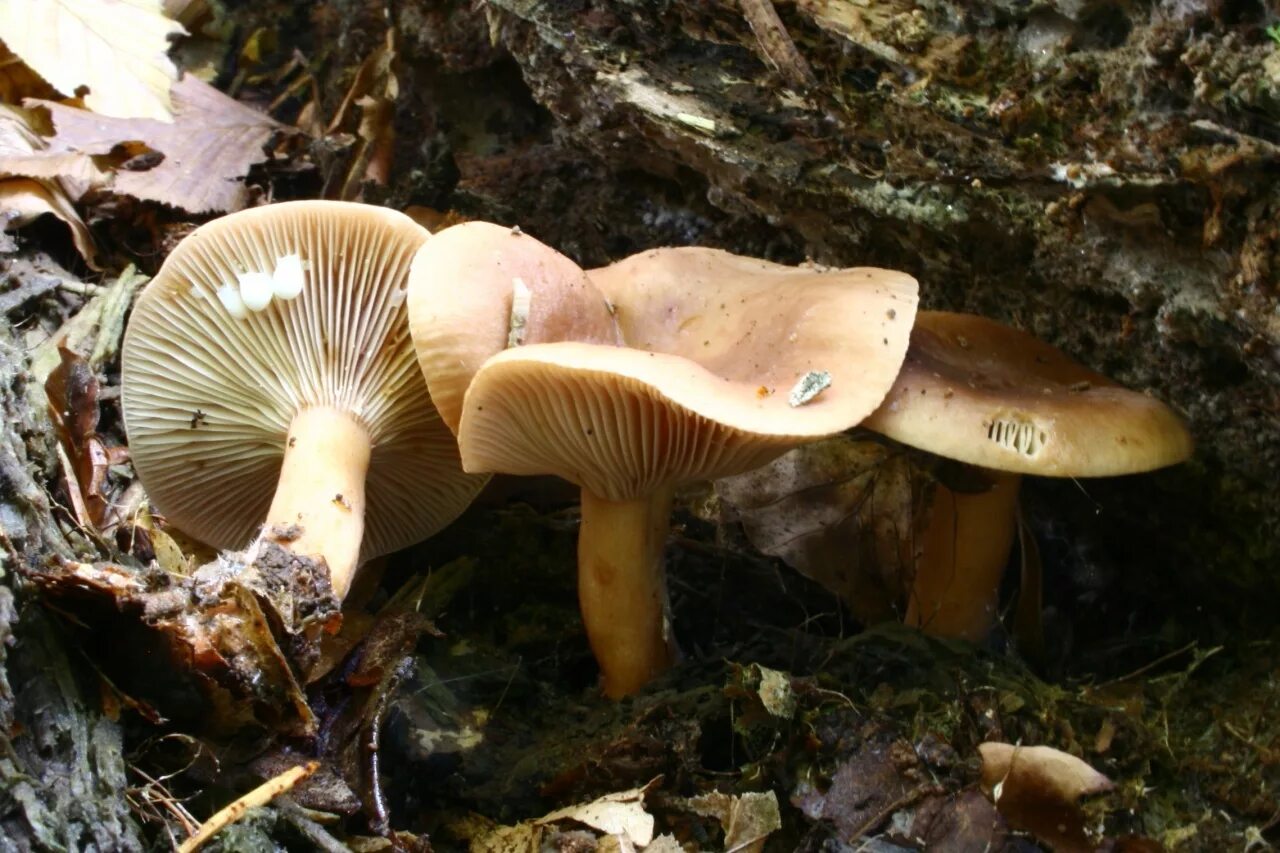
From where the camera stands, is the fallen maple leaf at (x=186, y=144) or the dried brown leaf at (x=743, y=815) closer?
the dried brown leaf at (x=743, y=815)

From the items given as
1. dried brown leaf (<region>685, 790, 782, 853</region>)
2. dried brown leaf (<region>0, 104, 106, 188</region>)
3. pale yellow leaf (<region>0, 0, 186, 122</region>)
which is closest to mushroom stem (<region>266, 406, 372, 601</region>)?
dried brown leaf (<region>685, 790, 782, 853</region>)

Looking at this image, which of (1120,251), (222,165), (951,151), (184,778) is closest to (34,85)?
(222,165)

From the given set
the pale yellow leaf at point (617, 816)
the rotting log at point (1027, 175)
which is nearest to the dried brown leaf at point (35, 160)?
the rotting log at point (1027, 175)

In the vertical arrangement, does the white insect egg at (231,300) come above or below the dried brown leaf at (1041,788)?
above

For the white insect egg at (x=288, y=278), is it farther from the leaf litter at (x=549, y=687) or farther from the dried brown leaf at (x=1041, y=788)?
the dried brown leaf at (x=1041, y=788)

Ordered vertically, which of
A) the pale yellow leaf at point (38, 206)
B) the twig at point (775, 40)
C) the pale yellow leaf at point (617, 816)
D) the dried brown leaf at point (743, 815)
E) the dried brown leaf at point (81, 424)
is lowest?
the pale yellow leaf at point (617, 816)

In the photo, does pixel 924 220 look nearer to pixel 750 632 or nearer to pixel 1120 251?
pixel 1120 251

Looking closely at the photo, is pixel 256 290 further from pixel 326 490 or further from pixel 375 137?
pixel 375 137

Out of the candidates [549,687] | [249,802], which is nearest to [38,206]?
[549,687]

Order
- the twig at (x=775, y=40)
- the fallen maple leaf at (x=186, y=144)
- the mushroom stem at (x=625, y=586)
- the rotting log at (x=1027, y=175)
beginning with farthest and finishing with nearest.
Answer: the fallen maple leaf at (x=186, y=144) < the mushroom stem at (x=625, y=586) < the twig at (x=775, y=40) < the rotting log at (x=1027, y=175)
